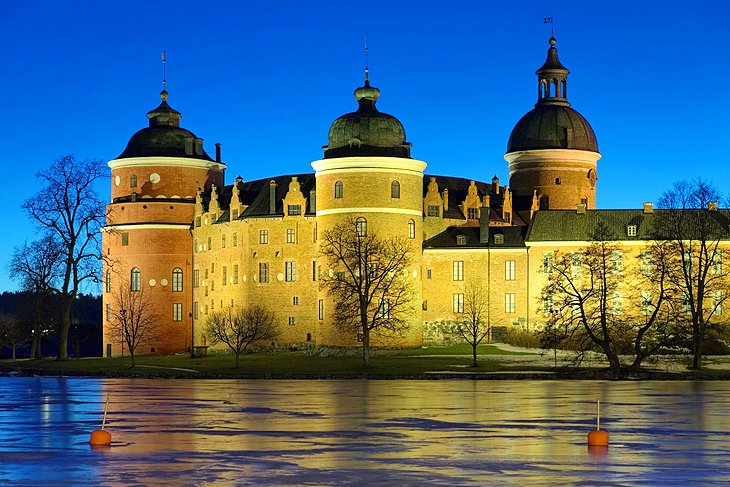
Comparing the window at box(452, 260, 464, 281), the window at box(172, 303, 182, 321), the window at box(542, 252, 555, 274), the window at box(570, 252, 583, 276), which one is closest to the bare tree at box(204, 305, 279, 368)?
the window at box(172, 303, 182, 321)

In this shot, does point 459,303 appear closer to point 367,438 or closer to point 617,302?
point 617,302

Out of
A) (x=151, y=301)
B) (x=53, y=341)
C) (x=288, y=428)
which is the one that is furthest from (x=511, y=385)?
(x=53, y=341)

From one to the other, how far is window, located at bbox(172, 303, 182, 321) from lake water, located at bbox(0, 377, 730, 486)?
5967 cm

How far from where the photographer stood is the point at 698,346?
72812 millimetres

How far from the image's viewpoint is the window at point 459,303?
335 ft

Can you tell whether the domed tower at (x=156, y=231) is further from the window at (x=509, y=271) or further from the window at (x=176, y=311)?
the window at (x=509, y=271)

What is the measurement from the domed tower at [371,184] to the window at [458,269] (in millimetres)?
3441

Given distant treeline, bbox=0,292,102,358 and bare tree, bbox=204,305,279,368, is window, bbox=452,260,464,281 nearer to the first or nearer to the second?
bare tree, bbox=204,305,279,368

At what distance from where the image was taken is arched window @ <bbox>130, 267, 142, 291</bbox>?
375 feet

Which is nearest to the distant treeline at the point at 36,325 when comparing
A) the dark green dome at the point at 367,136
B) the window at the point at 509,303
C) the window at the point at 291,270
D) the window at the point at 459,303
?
the window at the point at 291,270

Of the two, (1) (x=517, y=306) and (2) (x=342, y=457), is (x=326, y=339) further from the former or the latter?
(2) (x=342, y=457)

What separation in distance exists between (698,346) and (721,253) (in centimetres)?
2527

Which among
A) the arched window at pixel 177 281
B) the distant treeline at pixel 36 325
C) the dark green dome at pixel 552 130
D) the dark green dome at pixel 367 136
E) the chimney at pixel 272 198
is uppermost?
the dark green dome at pixel 552 130

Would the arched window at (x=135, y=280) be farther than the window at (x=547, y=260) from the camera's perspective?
Yes
